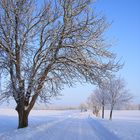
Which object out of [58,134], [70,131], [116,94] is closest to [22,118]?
[70,131]

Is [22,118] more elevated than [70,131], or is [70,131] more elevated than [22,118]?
[22,118]

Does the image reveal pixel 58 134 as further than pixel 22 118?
No

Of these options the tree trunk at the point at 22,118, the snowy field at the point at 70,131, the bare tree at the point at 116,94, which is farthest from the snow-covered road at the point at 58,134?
the bare tree at the point at 116,94

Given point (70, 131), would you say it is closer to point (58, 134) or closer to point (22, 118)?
point (58, 134)

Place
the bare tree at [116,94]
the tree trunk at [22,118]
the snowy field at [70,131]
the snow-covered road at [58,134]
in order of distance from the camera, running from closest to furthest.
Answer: the snow-covered road at [58,134] < the snowy field at [70,131] < the tree trunk at [22,118] < the bare tree at [116,94]

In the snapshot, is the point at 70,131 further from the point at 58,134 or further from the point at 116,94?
the point at 116,94

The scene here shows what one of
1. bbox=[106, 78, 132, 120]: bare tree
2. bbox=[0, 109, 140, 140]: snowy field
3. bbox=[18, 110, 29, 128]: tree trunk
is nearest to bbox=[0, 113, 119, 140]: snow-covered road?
bbox=[0, 109, 140, 140]: snowy field

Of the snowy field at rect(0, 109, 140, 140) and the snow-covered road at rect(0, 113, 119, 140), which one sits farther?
the snowy field at rect(0, 109, 140, 140)

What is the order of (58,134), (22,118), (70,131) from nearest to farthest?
(58,134), (70,131), (22,118)

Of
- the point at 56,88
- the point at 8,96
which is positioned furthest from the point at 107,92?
the point at 8,96

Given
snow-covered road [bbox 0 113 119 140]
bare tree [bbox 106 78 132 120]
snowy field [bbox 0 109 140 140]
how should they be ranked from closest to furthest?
snow-covered road [bbox 0 113 119 140], snowy field [bbox 0 109 140 140], bare tree [bbox 106 78 132 120]

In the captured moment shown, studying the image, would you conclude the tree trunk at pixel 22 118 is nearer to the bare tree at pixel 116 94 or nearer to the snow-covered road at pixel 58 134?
the snow-covered road at pixel 58 134

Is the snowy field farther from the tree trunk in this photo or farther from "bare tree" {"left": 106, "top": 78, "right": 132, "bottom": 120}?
"bare tree" {"left": 106, "top": 78, "right": 132, "bottom": 120}

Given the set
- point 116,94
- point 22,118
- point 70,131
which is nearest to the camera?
point 70,131
